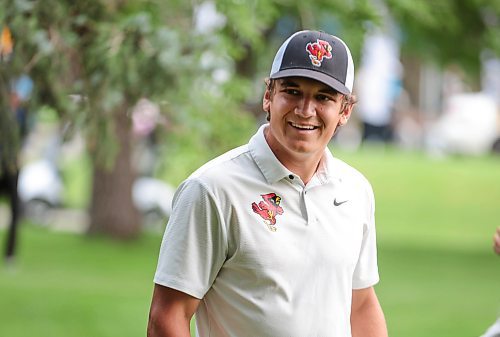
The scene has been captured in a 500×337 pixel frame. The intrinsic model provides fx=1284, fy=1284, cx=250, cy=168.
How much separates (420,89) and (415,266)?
23.3 m

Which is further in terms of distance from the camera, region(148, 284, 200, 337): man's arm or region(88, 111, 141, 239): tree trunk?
region(88, 111, 141, 239): tree trunk

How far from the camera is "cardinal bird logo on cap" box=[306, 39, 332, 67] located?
12.3 feet

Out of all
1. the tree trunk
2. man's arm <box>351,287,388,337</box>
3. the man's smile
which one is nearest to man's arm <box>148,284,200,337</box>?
the man's smile

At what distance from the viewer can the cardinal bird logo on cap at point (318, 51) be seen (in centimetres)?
375

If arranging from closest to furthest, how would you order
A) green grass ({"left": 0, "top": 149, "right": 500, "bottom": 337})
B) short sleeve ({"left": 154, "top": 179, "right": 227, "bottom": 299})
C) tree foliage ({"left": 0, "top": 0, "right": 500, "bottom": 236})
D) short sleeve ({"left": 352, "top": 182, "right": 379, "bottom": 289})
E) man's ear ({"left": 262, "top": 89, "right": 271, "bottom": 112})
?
short sleeve ({"left": 154, "top": 179, "right": 227, "bottom": 299}), man's ear ({"left": 262, "top": 89, "right": 271, "bottom": 112}), short sleeve ({"left": 352, "top": 182, "right": 379, "bottom": 289}), tree foliage ({"left": 0, "top": 0, "right": 500, "bottom": 236}), green grass ({"left": 0, "top": 149, "right": 500, "bottom": 337})

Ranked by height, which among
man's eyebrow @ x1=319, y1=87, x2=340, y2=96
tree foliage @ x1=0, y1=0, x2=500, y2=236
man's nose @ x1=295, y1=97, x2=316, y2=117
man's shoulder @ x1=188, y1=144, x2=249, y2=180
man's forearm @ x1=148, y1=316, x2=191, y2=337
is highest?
tree foliage @ x1=0, y1=0, x2=500, y2=236

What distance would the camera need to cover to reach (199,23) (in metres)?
7.86

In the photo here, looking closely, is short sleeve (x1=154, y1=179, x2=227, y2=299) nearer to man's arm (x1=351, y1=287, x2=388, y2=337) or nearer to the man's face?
the man's face

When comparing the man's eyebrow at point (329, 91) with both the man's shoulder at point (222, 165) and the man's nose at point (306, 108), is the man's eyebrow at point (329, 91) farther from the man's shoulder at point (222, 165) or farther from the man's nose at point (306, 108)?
the man's shoulder at point (222, 165)

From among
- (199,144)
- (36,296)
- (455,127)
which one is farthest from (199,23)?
(455,127)

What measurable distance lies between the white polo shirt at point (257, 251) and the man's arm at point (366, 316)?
30cm

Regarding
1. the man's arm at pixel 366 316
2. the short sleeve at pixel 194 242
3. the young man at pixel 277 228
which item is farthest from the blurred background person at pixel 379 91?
the short sleeve at pixel 194 242

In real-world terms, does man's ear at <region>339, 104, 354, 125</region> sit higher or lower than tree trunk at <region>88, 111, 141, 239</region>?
lower

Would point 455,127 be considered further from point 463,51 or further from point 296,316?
point 296,316
